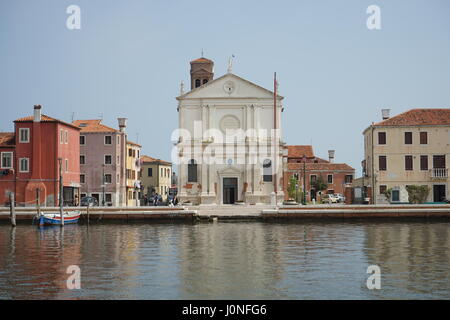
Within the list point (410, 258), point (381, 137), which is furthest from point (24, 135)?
point (410, 258)

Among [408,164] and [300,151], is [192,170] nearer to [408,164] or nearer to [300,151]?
[408,164]

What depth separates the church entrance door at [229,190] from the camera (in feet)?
170

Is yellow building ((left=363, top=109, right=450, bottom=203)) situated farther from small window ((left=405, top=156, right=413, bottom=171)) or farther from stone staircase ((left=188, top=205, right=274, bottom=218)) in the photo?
stone staircase ((left=188, top=205, right=274, bottom=218))

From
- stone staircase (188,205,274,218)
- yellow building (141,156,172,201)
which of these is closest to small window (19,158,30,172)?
stone staircase (188,205,274,218)

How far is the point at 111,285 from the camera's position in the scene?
16469mm

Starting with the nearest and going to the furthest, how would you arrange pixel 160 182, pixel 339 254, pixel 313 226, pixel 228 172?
pixel 339 254 < pixel 313 226 < pixel 228 172 < pixel 160 182

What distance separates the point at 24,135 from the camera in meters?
47.7

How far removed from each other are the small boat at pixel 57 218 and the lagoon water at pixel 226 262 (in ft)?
5.14

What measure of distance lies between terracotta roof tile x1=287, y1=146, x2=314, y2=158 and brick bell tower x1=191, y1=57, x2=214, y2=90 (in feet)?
59.4

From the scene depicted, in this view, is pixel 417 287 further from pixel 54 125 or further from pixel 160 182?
pixel 160 182

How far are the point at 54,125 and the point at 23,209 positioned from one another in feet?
24.9

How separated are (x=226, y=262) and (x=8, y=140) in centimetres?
3300

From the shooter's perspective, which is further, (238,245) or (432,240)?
(432,240)
